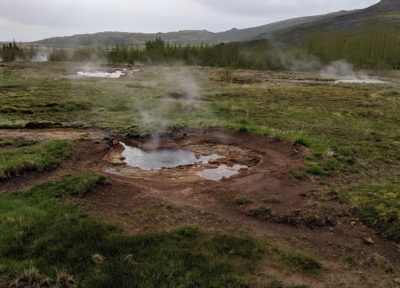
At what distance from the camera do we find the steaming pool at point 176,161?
2088 cm

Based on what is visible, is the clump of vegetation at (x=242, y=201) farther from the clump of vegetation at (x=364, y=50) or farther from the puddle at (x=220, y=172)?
the clump of vegetation at (x=364, y=50)

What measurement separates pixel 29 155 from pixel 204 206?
9737 millimetres

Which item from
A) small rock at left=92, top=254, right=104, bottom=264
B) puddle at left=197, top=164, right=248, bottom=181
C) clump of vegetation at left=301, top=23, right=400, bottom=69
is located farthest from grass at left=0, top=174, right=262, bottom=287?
clump of vegetation at left=301, top=23, right=400, bottom=69

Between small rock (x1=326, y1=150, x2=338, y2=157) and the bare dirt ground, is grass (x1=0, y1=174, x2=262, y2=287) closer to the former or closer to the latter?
the bare dirt ground

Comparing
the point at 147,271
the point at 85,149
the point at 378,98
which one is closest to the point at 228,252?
the point at 147,271

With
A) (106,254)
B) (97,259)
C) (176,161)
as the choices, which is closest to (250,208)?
(106,254)

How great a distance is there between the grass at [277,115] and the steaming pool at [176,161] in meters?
3.26

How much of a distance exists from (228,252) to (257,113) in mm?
24755

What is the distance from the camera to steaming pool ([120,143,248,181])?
822 inches

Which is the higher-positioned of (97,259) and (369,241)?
(97,259)

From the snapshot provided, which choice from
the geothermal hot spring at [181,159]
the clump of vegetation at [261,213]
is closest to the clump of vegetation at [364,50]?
the geothermal hot spring at [181,159]

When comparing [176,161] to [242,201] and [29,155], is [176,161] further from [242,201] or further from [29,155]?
[29,155]

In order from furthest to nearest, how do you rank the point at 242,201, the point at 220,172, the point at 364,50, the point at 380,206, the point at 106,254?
the point at 364,50 < the point at 220,172 < the point at 242,201 < the point at 380,206 < the point at 106,254

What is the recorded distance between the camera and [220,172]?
21.0m
